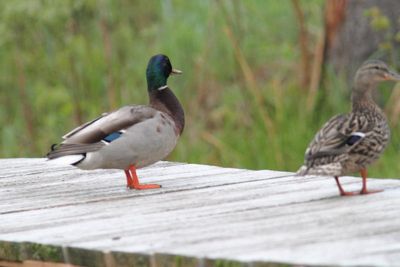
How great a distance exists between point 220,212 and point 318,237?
0.89 metres

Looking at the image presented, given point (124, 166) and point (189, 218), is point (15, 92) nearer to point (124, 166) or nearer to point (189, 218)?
point (124, 166)

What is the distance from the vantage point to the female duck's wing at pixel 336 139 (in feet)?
19.3

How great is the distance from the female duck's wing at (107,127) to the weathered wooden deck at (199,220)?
0.26 metres

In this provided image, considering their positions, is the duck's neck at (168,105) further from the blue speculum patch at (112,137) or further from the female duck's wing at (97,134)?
the blue speculum patch at (112,137)

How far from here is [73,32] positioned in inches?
465

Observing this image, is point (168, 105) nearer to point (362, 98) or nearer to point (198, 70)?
point (362, 98)

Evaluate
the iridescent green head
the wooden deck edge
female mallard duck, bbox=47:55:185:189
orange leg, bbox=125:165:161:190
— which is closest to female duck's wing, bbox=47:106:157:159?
female mallard duck, bbox=47:55:185:189

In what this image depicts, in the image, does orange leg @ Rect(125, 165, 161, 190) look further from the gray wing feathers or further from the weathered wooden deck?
the gray wing feathers

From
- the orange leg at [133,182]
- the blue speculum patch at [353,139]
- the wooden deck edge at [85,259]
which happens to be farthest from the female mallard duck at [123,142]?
the wooden deck edge at [85,259]

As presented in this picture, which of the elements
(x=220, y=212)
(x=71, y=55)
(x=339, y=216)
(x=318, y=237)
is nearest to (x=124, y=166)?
(x=220, y=212)

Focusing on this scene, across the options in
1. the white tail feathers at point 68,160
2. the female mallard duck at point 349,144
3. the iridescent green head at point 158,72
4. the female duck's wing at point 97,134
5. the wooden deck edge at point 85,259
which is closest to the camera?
the wooden deck edge at point 85,259

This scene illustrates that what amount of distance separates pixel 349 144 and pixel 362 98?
1.36 ft

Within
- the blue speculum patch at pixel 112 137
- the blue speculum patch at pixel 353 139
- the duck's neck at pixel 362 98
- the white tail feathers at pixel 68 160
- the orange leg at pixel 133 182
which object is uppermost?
the duck's neck at pixel 362 98

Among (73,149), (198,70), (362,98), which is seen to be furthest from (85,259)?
(198,70)
